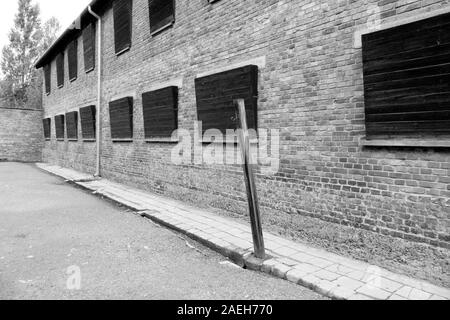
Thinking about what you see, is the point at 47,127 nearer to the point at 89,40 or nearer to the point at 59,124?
the point at 59,124

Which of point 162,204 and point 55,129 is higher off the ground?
point 55,129

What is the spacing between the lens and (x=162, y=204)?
770 cm

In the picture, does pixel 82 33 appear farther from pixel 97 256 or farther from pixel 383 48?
pixel 383 48

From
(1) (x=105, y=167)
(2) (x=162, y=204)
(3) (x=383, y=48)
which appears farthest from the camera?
(1) (x=105, y=167)

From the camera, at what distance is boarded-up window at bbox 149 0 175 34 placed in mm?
8242

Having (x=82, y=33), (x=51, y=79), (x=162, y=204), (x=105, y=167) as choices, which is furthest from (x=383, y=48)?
(x=51, y=79)

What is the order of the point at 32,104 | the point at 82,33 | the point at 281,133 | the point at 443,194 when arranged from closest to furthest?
the point at 443,194
the point at 281,133
the point at 82,33
the point at 32,104

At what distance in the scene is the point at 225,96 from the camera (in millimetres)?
A: 6453

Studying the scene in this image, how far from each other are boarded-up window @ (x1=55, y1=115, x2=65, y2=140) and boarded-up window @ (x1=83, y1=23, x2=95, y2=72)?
4.47 meters

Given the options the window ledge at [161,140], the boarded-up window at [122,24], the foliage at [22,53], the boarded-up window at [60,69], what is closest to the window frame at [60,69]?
the boarded-up window at [60,69]

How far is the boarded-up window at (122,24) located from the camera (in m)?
10.4

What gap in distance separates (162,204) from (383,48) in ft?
17.5

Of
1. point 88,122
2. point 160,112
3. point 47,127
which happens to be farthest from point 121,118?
point 47,127
